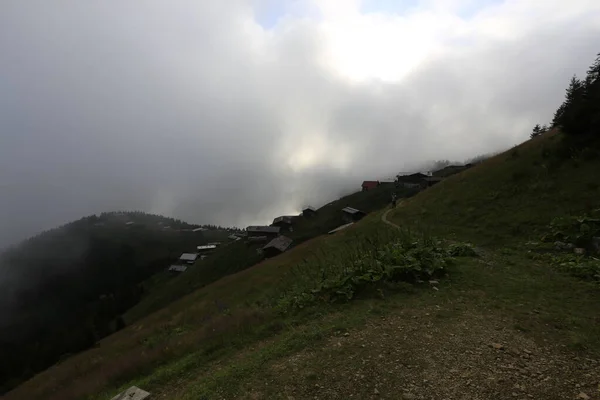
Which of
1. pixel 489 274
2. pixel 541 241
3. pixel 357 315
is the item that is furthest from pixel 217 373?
pixel 541 241

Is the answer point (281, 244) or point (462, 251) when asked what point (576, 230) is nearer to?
point (462, 251)

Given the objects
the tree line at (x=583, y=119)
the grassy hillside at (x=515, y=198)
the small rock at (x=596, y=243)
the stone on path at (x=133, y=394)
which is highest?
the tree line at (x=583, y=119)

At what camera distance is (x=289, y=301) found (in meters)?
13.4

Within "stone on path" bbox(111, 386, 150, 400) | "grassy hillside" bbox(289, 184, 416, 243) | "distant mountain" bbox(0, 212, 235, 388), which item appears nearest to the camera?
"stone on path" bbox(111, 386, 150, 400)

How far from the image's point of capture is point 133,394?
915cm

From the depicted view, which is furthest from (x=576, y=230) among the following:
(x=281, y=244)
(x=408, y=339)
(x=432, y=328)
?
(x=281, y=244)

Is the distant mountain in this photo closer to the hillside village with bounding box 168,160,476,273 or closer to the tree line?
the hillside village with bounding box 168,160,476,273

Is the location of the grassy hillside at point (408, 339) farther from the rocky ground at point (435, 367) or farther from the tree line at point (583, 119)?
the tree line at point (583, 119)

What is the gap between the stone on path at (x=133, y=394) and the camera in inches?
350

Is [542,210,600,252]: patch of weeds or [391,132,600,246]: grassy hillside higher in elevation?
[391,132,600,246]: grassy hillside

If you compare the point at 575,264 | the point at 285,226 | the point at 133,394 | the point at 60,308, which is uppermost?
the point at 285,226

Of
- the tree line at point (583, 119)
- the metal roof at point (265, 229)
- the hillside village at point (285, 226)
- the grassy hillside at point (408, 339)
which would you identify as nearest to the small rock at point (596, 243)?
the grassy hillside at point (408, 339)

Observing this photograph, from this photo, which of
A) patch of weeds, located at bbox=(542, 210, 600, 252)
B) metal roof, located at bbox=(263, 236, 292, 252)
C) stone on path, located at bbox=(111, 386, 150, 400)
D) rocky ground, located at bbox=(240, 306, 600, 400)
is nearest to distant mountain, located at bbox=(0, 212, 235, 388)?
metal roof, located at bbox=(263, 236, 292, 252)

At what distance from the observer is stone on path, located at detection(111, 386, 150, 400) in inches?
350
